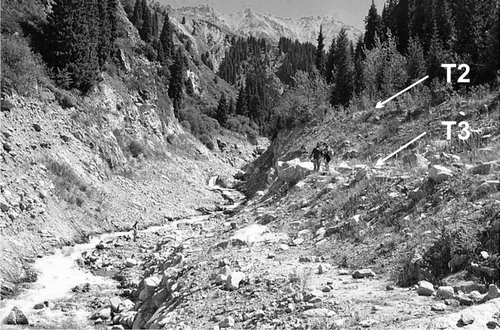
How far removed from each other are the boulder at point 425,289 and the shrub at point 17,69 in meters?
24.8

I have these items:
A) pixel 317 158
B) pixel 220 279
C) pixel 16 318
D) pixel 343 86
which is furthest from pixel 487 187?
pixel 343 86

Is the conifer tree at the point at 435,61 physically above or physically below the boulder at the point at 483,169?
above

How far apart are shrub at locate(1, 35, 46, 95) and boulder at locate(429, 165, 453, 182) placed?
77.4 feet

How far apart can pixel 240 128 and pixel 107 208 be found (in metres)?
51.5

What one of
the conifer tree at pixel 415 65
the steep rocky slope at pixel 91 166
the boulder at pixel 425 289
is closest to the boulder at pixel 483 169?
the boulder at pixel 425 289

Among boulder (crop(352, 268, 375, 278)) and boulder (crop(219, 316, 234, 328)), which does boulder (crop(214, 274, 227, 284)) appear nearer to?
boulder (crop(219, 316, 234, 328))

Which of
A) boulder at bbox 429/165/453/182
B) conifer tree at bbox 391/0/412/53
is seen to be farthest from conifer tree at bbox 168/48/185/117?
boulder at bbox 429/165/453/182

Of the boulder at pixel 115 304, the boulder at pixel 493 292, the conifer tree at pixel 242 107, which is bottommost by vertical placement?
the boulder at pixel 115 304

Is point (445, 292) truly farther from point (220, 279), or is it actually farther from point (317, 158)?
point (317, 158)

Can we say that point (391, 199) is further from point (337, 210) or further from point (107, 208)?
point (107, 208)

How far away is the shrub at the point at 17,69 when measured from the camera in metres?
24.1

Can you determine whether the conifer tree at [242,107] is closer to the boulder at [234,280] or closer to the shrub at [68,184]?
the shrub at [68,184]

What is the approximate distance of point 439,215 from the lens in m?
9.06

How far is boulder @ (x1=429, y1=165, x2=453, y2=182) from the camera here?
1029cm
